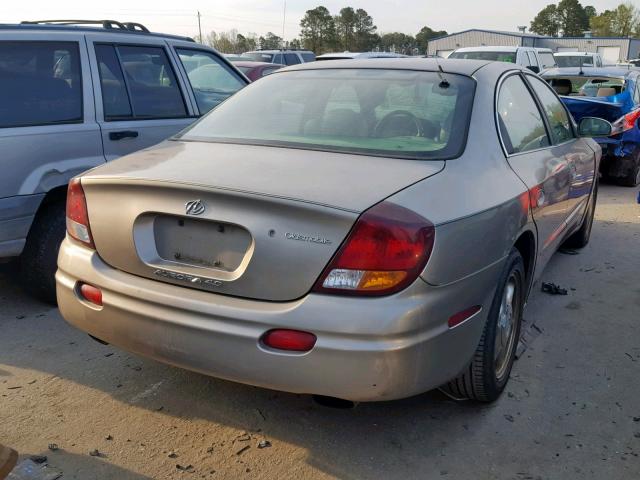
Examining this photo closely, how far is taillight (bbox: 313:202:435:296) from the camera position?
2.34 m

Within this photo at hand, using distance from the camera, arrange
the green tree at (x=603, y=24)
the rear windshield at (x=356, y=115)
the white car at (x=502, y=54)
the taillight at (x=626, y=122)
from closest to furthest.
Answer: the rear windshield at (x=356, y=115) → the taillight at (x=626, y=122) → the white car at (x=502, y=54) → the green tree at (x=603, y=24)

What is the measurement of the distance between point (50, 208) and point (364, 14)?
74.2 meters

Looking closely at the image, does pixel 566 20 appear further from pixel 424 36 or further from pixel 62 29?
pixel 62 29

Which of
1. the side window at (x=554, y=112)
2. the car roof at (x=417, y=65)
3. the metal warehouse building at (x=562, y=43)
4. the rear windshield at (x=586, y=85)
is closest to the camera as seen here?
the car roof at (x=417, y=65)

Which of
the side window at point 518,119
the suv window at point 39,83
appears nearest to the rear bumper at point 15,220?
the suv window at point 39,83

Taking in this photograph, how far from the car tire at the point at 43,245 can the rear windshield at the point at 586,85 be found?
7.98m

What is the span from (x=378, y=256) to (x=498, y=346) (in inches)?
46.6

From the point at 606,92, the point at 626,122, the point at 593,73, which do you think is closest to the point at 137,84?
the point at 626,122

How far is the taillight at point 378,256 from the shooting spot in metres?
2.34

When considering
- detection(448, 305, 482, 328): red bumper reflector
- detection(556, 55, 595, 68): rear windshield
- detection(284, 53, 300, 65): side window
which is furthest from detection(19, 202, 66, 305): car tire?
detection(556, 55, 595, 68): rear windshield

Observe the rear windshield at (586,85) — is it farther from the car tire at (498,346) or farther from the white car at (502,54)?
the car tire at (498,346)

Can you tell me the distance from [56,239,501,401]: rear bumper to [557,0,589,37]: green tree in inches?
3828

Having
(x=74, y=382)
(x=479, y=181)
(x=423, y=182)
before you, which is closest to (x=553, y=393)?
(x=479, y=181)

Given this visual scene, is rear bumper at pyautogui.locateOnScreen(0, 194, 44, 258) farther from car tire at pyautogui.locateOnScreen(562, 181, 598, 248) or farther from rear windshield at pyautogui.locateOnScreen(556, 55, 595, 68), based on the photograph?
rear windshield at pyautogui.locateOnScreen(556, 55, 595, 68)
